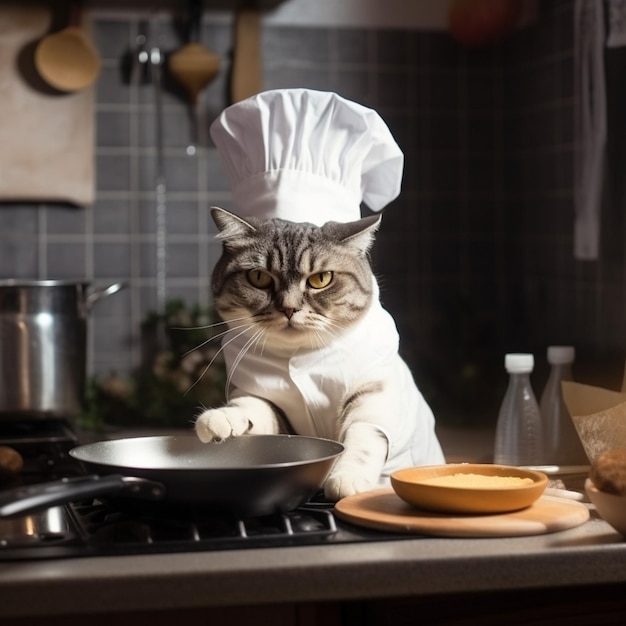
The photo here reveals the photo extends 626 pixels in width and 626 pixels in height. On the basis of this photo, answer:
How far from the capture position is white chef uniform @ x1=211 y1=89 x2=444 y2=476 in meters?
1.25

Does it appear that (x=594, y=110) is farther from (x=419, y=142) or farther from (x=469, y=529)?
(x=469, y=529)

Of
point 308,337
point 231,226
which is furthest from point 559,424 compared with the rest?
point 231,226

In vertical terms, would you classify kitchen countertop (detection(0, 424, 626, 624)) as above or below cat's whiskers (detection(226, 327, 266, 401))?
below

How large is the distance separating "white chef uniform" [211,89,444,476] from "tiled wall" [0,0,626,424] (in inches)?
49.9

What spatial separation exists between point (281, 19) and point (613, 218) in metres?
1.15

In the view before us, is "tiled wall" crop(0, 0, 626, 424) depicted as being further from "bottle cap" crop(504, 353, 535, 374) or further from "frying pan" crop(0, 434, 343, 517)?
"frying pan" crop(0, 434, 343, 517)

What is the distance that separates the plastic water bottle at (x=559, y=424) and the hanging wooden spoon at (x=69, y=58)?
1571mm

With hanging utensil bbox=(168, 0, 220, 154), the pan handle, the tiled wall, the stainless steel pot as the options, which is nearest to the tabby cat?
the pan handle

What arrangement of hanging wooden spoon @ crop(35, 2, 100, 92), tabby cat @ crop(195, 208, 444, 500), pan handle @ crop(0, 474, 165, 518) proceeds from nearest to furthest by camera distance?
pan handle @ crop(0, 474, 165, 518) < tabby cat @ crop(195, 208, 444, 500) < hanging wooden spoon @ crop(35, 2, 100, 92)

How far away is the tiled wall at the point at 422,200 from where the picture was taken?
274 cm

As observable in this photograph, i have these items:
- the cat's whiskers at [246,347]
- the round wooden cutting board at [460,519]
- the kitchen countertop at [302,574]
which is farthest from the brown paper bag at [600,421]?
the cat's whiskers at [246,347]

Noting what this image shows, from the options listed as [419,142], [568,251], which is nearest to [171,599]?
[568,251]

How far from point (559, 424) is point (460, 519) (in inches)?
28.8

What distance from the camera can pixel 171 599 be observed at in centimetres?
84
